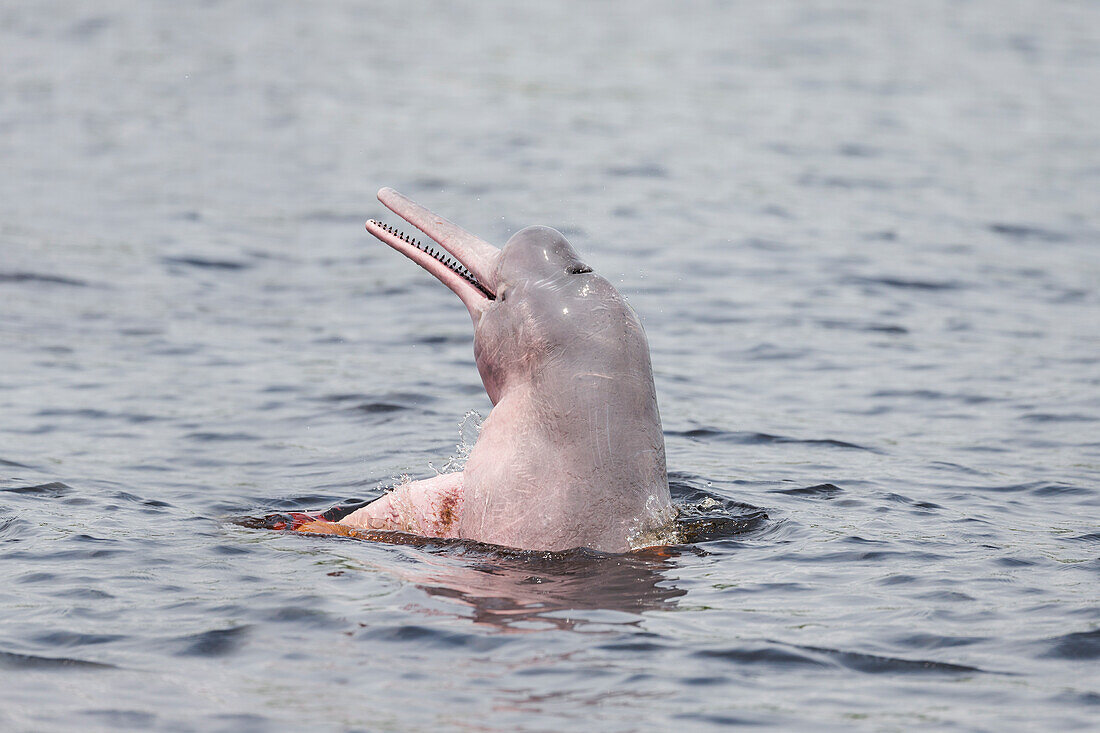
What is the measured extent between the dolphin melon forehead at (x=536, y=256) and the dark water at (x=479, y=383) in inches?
65.8

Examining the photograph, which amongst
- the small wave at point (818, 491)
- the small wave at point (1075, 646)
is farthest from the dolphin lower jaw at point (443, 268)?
the small wave at point (1075, 646)

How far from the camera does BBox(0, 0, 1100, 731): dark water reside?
6895 millimetres

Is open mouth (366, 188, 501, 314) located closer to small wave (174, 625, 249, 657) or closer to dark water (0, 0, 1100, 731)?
dark water (0, 0, 1100, 731)

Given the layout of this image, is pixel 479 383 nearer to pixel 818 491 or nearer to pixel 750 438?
pixel 750 438

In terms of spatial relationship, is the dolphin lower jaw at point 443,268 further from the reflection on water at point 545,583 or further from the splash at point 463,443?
the reflection on water at point 545,583

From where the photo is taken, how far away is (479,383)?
1393cm

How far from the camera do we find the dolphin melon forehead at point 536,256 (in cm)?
866

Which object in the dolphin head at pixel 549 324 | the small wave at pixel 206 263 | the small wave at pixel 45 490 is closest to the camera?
the dolphin head at pixel 549 324

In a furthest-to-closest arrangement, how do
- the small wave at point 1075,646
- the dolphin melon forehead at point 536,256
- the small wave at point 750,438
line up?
the small wave at point 750,438, the dolphin melon forehead at point 536,256, the small wave at point 1075,646

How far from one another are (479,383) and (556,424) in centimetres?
566

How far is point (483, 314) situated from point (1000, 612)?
3.35 m

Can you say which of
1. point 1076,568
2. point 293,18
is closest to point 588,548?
point 1076,568

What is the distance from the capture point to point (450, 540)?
28.5 ft

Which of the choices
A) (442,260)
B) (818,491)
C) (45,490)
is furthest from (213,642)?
(818,491)
